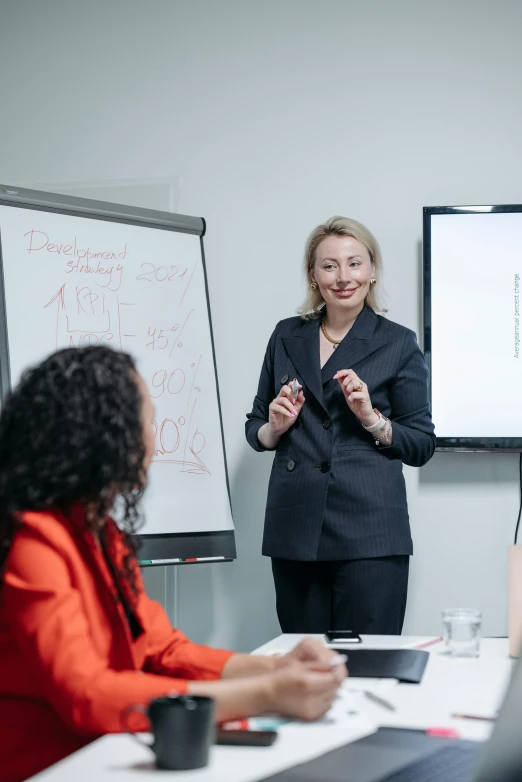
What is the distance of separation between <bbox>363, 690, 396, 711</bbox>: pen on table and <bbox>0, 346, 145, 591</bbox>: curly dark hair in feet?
1.21

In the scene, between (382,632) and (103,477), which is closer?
(103,477)

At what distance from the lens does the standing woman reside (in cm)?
226

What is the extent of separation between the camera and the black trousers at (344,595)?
222 cm

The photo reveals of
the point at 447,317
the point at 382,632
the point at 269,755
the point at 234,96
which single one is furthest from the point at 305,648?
the point at 234,96

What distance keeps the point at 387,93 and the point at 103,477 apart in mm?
2296

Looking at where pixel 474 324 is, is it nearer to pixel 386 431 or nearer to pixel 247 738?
pixel 386 431

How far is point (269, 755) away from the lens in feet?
3.14

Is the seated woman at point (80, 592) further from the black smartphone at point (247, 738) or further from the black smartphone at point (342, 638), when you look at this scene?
the black smartphone at point (342, 638)

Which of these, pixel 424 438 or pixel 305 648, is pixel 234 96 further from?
pixel 305 648

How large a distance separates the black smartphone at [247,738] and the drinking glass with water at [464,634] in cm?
53

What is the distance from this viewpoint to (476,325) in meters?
2.85

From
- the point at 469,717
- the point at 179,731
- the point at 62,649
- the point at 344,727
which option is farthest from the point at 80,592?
the point at 469,717

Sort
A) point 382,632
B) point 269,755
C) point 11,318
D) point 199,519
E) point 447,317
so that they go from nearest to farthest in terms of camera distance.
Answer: point 269,755
point 382,632
point 11,318
point 199,519
point 447,317

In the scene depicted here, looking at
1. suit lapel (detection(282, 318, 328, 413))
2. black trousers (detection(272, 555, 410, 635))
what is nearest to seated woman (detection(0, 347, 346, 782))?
black trousers (detection(272, 555, 410, 635))
